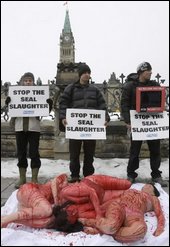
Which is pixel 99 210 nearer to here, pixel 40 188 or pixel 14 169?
pixel 40 188

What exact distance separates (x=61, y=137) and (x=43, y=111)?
200 centimetres

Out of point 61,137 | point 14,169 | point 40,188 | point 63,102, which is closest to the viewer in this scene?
point 40,188

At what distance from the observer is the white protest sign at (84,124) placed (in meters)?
5.70

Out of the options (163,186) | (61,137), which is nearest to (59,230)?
(163,186)

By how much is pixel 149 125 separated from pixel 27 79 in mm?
2020

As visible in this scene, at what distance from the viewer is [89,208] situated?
3885 mm

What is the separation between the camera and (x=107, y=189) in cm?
422

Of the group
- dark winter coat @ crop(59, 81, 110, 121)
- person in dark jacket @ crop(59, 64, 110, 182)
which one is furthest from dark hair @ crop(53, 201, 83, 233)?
dark winter coat @ crop(59, 81, 110, 121)

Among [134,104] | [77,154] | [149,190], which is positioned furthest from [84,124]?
[149,190]

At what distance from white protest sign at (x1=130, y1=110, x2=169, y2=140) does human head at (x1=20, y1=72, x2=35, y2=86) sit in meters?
1.63

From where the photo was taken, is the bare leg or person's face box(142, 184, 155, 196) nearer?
the bare leg

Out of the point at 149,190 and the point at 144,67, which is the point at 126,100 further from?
the point at 149,190

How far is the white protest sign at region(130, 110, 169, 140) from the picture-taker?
18.8ft

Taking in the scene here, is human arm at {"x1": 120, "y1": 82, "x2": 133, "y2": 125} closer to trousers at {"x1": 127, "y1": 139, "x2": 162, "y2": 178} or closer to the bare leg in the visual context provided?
trousers at {"x1": 127, "y1": 139, "x2": 162, "y2": 178}
